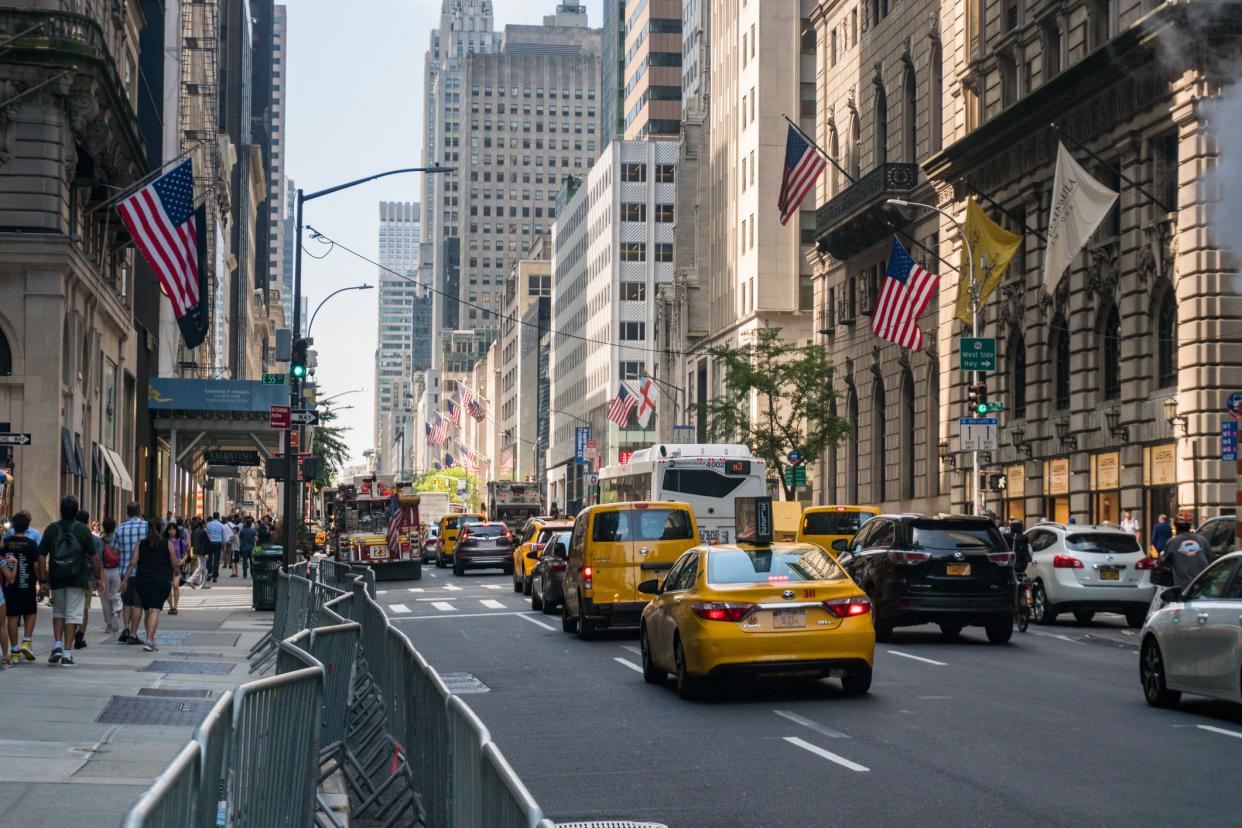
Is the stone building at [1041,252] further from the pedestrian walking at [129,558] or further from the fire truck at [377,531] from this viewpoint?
the pedestrian walking at [129,558]

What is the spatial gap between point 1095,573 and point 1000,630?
16.7 feet

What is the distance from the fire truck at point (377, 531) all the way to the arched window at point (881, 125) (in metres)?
22.3

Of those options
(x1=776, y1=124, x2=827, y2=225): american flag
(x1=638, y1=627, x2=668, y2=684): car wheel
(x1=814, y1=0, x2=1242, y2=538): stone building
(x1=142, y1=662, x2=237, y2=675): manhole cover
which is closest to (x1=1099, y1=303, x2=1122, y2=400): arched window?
(x1=814, y1=0, x2=1242, y2=538): stone building

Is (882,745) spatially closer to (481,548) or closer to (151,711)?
(151,711)

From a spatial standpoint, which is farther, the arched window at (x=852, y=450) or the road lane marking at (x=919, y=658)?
the arched window at (x=852, y=450)

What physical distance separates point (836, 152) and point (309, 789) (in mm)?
67725

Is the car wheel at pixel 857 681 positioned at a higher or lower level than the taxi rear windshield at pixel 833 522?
lower

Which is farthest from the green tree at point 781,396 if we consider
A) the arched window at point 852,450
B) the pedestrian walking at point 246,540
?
the pedestrian walking at point 246,540

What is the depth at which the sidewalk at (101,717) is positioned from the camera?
11.4 metres

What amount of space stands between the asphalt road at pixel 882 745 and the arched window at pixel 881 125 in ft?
151

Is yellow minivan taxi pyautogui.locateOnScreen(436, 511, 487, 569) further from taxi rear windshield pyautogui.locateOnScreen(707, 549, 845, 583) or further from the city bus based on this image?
taxi rear windshield pyautogui.locateOnScreen(707, 549, 845, 583)

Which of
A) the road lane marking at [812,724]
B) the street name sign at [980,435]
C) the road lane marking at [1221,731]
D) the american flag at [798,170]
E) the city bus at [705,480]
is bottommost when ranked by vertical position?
the road lane marking at [812,724]

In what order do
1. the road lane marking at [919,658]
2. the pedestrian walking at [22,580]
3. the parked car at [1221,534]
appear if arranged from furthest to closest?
the parked car at [1221,534], the road lane marking at [919,658], the pedestrian walking at [22,580]

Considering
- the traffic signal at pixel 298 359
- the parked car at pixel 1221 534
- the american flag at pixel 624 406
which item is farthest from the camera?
the american flag at pixel 624 406
